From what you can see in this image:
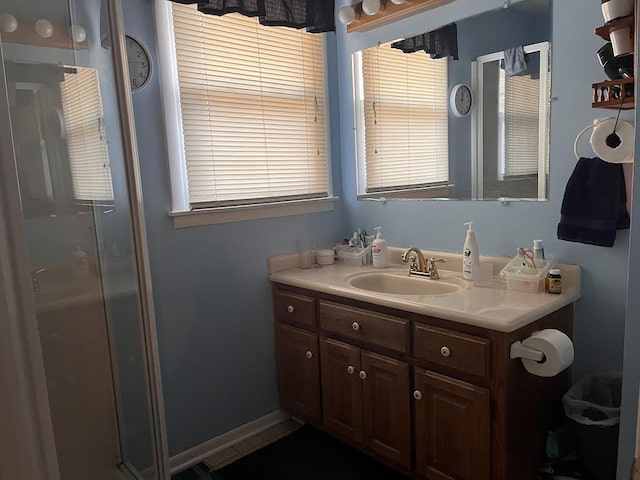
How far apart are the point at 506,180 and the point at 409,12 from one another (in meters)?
0.94

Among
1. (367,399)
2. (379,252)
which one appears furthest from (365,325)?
(379,252)

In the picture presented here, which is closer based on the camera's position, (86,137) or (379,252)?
(86,137)

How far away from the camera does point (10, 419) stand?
2.35 feet

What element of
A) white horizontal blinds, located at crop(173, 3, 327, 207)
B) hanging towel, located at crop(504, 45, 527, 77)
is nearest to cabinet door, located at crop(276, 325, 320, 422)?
white horizontal blinds, located at crop(173, 3, 327, 207)

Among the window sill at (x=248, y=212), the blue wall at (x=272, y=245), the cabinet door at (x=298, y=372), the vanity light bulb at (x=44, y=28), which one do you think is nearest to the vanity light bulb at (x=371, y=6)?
the blue wall at (x=272, y=245)

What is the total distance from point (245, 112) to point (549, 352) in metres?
1.71

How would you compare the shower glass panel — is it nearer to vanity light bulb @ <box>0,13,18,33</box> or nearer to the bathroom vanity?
vanity light bulb @ <box>0,13,18,33</box>

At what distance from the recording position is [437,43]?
2.32 m

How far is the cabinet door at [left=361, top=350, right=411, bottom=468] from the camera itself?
196 cm

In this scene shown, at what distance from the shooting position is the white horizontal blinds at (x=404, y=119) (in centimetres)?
240

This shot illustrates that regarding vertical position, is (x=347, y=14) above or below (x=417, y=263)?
above

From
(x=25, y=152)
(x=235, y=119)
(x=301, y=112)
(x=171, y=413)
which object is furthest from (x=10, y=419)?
(x=301, y=112)

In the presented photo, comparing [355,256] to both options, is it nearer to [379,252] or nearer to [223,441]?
[379,252]

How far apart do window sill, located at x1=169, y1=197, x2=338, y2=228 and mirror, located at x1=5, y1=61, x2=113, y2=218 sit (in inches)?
23.9
